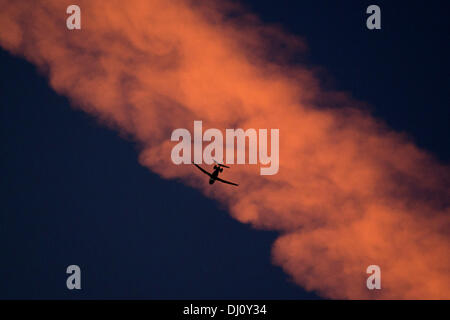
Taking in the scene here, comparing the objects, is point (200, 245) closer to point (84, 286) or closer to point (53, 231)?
point (84, 286)

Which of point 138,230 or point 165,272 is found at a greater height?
point 138,230

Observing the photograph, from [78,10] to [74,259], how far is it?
5065 cm

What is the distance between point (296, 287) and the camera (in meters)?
77.8

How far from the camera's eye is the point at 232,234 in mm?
90812

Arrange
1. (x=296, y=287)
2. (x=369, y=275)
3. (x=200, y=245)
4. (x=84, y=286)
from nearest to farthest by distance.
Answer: (x=369, y=275), (x=296, y=287), (x=84, y=286), (x=200, y=245)

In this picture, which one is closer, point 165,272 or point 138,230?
point 165,272
